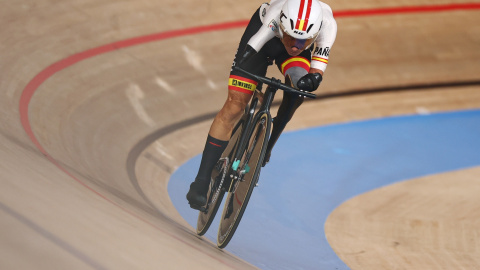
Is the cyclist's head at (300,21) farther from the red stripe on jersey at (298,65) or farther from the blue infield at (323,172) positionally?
the blue infield at (323,172)

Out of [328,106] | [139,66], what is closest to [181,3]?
[139,66]

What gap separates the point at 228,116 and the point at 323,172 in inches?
74.2

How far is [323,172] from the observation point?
505 centimetres

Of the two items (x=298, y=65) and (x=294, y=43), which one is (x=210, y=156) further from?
(x=294, y=43)

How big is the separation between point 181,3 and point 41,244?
5.00 metres

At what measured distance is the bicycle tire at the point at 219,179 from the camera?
3.38 meters

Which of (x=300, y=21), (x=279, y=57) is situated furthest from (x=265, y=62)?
(x=300, y=21)

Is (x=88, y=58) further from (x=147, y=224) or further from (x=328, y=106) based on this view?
(x=147, y=224)

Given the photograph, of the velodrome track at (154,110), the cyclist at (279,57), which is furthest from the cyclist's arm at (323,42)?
the velodrome track at (154,110)

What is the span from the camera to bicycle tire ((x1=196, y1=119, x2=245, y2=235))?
3.38 metres

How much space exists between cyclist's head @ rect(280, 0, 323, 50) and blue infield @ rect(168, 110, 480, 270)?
115cm

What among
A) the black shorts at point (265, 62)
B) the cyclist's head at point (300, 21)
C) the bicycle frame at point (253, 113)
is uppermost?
the cyclist's head at point (300, 21)

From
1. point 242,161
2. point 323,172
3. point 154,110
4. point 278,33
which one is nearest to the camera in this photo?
point 278,33

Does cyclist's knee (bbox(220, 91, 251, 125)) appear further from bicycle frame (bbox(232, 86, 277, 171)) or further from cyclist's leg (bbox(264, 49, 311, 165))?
cyclist's leg (bbox(264, 49, 311, 165))
